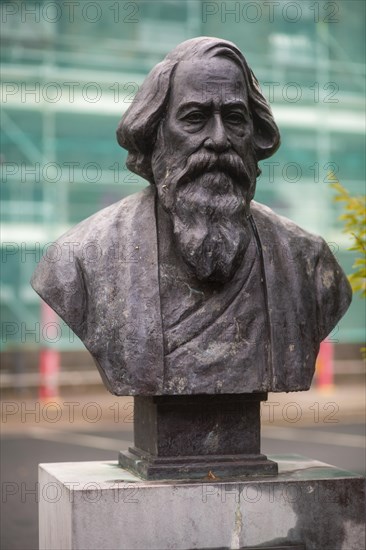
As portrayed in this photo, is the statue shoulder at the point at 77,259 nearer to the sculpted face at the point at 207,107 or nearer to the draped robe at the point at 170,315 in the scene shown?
the draped robe at the point at 170,315

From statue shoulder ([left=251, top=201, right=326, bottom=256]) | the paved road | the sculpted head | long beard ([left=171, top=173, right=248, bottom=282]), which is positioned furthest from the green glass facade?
long beard ([left=171, top=173, right=248, bottom=282])

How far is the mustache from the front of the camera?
455cm

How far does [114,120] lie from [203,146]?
7168 millimetres

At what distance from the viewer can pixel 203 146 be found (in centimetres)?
457

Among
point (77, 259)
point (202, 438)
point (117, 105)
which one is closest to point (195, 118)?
point (77, 259)

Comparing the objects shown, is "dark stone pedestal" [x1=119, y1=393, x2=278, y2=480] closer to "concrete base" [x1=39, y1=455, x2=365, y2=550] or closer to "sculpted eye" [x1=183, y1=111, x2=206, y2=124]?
"concrete base" [x1=39, y1=455, x2=365, y2=550]

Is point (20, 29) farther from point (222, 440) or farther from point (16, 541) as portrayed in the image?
point (222, 440)

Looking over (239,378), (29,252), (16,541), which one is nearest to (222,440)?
(239,378)

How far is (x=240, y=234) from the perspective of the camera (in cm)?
464

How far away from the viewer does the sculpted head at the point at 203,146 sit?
457 centimetres

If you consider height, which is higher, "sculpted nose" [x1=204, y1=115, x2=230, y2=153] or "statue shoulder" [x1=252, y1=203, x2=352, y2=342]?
"sculpted nose" [x1=204, y1=115, x2=230, y2=153]

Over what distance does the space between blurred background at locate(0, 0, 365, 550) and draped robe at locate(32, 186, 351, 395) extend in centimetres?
641

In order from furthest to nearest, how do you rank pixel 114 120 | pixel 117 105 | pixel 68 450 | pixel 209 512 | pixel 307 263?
pixel 114 120 → pixel 117 105 → pixel 68 450 → pixel 307 263 → pixel 209 512

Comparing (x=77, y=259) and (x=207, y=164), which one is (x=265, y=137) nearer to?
(x=207, y=164)
